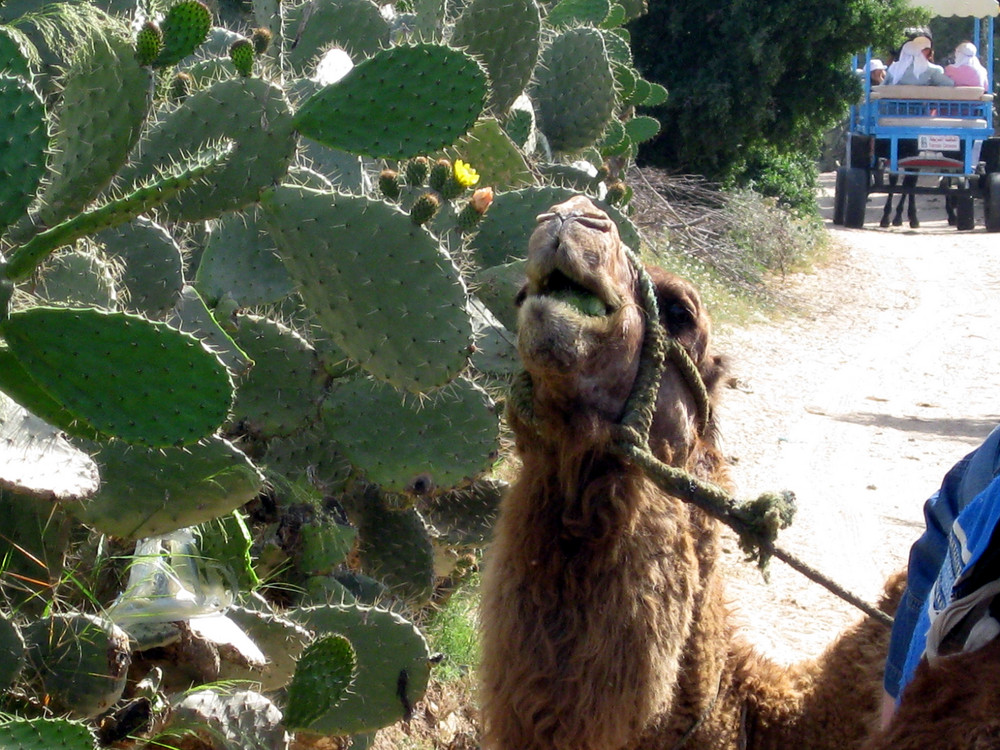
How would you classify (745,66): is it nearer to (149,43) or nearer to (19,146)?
(149,43)

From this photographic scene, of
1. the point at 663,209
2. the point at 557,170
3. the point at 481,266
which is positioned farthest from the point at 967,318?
the point at 481,266

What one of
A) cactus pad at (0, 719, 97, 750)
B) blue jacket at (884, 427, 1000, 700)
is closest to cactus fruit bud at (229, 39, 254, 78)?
cactus pad at (0, 719, 97, 750)

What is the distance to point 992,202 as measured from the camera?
69.8 feet

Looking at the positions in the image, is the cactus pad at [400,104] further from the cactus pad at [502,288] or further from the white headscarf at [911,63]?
the white headscarf at [911,63]

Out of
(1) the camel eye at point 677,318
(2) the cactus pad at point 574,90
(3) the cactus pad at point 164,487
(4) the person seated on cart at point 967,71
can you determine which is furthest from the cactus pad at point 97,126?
(4) the person seated on cart at point 967,71

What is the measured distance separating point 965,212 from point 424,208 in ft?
69.3

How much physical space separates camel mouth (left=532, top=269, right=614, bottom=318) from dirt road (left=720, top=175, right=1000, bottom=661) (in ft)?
2.30

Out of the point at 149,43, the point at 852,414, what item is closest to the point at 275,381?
the point at 149,43

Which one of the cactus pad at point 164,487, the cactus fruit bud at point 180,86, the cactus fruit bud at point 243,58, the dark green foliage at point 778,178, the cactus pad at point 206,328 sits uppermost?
the cactus fruit bud at point 243,58

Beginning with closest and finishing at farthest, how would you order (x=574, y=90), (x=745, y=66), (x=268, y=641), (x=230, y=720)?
(x=230, y=720), (x=268, y=641), (x=574, y=90), (x=745, y=66)

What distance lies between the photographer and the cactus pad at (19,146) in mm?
2398

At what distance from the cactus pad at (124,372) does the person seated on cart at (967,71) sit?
2192cm

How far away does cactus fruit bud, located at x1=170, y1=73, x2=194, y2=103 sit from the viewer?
4.14m

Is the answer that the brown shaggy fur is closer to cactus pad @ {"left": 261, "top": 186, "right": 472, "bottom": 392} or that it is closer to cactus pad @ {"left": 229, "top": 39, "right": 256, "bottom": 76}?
cactus pad @ {"left": 261, "top": 186, "right": 472, "bottom": 392}
